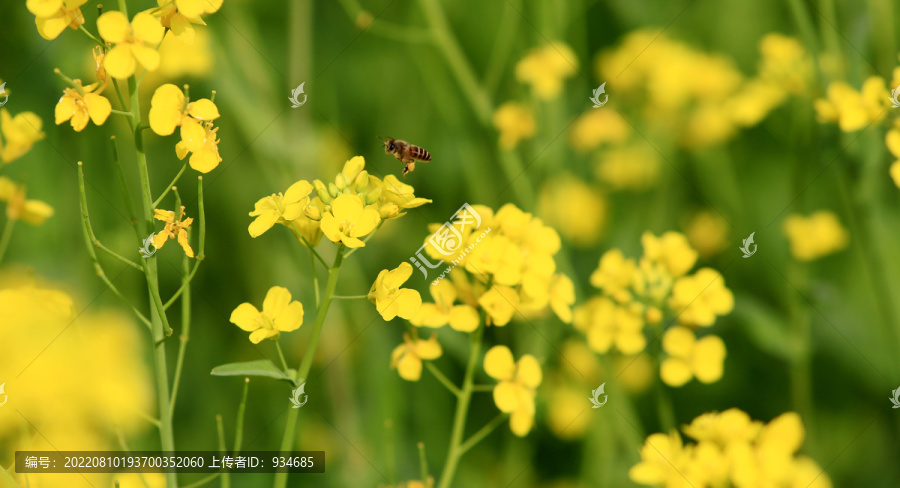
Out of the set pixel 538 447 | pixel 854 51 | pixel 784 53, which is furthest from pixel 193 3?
pixel 784 53

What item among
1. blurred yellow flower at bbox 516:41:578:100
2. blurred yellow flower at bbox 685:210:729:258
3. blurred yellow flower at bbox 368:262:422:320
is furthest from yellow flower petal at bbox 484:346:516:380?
blurred yellow flower at bbox 685:210:729:258

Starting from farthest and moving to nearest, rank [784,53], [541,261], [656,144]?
[656,144] → [784,53] → [541,261]

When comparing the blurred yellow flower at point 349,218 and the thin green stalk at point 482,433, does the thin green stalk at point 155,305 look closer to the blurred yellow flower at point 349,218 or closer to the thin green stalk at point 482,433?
the blurred yellow flower at point 349,218

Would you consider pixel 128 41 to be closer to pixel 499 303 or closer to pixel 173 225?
pixel 173 225

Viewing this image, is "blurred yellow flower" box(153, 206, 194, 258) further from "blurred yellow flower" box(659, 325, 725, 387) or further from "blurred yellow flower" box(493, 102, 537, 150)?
"blurred yellow flower" box(493, 102, 537, 150)

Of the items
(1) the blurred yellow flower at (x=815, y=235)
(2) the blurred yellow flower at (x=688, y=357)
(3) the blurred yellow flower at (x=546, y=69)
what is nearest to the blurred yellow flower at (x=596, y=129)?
(3) the blurred yellow flower at (x=546, y=69)

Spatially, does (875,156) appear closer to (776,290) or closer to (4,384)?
(776,290)

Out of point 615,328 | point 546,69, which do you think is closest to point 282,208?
point 615,328
